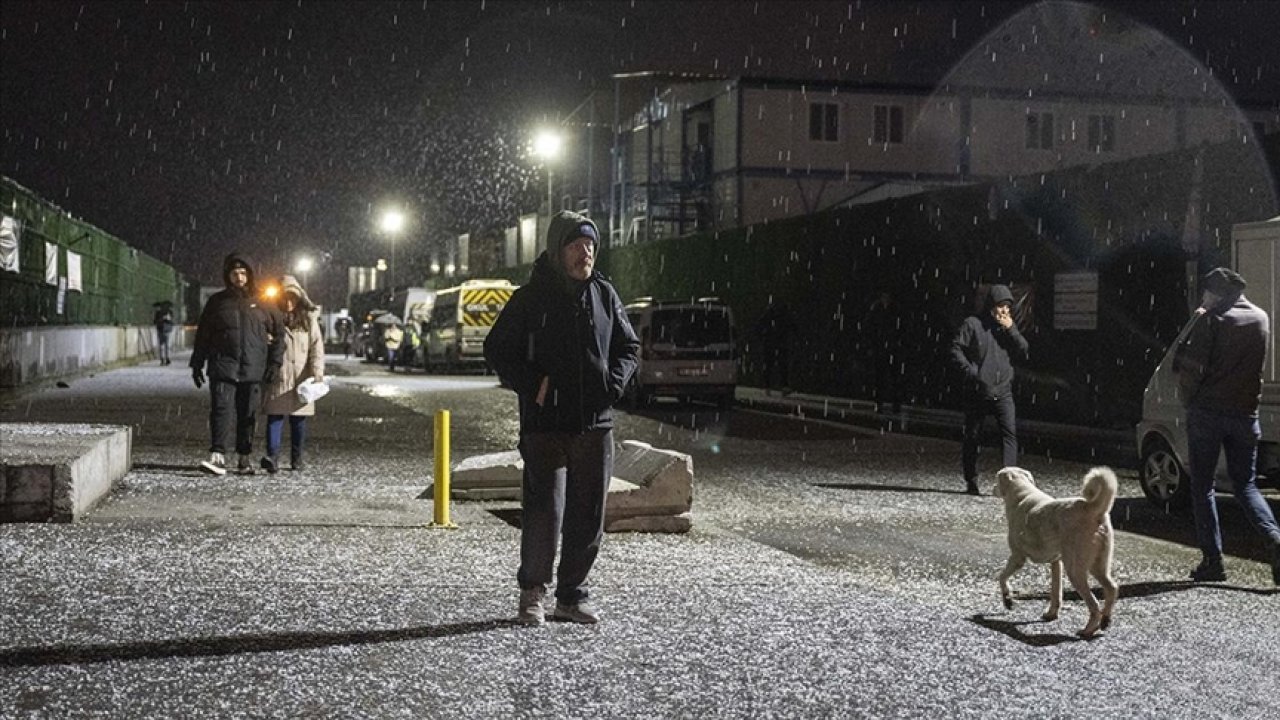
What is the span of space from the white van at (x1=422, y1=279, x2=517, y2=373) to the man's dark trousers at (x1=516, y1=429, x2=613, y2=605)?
Result: 36645 millimetres

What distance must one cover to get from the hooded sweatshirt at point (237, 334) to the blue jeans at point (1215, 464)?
8.52 metres

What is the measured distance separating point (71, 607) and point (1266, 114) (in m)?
55.1

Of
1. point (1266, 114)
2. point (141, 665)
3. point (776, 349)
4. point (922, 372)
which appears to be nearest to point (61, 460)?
point (141, 665)

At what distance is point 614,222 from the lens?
211ft

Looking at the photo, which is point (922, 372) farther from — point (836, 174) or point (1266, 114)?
point (1266, 114)

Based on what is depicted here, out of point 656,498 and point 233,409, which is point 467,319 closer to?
point 233,409

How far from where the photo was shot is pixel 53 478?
10.6 m

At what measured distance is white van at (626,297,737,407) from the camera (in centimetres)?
2817

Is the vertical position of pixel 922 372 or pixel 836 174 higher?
pixel 836 174

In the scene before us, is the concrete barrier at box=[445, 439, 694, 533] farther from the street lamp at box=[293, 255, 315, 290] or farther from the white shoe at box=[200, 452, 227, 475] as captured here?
the street lamp at box=[293, 255, 315, 290]

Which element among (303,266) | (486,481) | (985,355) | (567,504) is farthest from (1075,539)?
(303,266)

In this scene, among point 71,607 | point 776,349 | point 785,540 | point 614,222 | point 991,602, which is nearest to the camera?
point 71,607

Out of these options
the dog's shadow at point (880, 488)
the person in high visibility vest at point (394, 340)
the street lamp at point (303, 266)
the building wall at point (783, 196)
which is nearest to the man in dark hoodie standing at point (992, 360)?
the dog's shadow at point (880, 488)

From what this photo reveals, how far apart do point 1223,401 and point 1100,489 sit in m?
2.23
